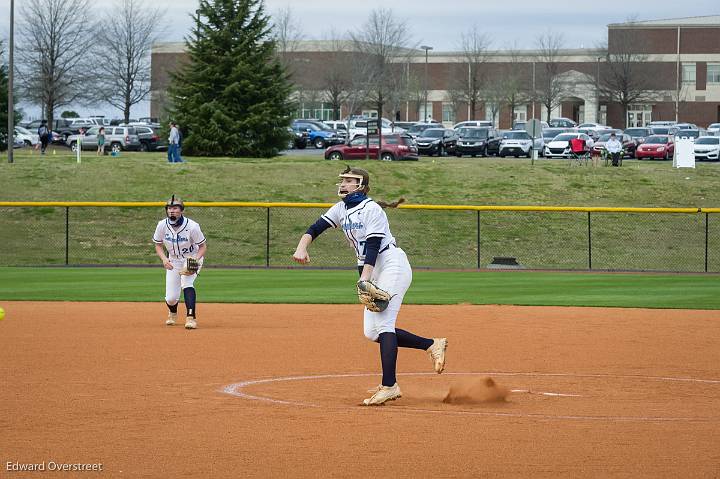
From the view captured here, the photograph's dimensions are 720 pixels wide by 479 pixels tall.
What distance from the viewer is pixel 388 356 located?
31.6 feet


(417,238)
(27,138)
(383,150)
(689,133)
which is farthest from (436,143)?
(417,238)

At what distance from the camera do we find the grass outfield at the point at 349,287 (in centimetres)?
2009

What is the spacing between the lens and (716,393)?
10.4m

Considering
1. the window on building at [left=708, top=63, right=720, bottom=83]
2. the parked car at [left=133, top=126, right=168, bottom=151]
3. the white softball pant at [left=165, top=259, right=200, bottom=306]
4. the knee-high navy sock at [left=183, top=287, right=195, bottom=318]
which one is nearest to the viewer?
the white softball pant at [left=165, top=259, right=200, bottom=306]

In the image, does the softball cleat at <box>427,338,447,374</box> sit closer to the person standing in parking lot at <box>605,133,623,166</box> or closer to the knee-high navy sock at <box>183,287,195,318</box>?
the knee-high navy sock at <box>183,287,195,318</box>

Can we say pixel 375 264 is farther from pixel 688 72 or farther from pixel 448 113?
pixel 448 113

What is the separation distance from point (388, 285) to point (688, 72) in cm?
8756

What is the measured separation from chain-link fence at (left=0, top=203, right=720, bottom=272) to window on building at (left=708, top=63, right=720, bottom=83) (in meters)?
61.5

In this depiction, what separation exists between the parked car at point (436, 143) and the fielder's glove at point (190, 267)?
43.9 m

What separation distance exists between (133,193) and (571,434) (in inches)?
1148

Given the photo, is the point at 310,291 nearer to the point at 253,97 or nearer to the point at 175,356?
the point at 175,356

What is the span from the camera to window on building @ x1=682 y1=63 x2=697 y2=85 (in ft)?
302

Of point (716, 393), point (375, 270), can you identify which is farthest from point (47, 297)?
point (716, 393)

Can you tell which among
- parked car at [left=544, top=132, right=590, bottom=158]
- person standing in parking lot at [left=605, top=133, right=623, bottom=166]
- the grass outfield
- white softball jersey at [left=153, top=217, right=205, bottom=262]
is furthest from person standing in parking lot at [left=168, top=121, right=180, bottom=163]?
white softball jersey at [left=153, top=217, right=205, bottom=262]
